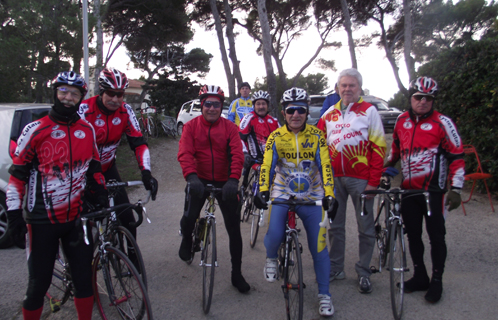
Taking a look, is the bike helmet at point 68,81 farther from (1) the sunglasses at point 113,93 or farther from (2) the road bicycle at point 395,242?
(2) the road bicycle at point 395,242

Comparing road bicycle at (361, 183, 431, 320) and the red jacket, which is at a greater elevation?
the red jacket

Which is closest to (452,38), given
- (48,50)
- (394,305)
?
(48,50)

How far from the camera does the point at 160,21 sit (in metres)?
21.6

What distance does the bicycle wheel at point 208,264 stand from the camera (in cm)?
325

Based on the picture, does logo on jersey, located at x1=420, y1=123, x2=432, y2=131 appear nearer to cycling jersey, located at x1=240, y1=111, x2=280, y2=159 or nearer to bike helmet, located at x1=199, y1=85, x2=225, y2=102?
bike helmet, located at x1=199, y1=85, x2=225, y2=102

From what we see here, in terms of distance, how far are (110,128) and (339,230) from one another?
2.51 meters

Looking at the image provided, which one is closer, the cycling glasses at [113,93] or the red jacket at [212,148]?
the cycling glasses at [113,93]

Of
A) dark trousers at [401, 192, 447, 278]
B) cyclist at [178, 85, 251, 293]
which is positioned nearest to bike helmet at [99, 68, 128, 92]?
cyclist at [178, 85, 251, 293]

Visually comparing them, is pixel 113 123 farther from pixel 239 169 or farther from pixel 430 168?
pixel 430 168

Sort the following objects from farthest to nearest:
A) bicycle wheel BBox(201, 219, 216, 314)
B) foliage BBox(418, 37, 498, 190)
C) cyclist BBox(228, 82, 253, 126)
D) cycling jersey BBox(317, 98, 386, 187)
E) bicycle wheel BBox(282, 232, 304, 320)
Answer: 1. cyclist BBox(228, 82, 253, 126)
2. foliage BBox(418, 37, 498, 190)
3. cycling jersey BBox(317, 98, 386, 187)
4. bicycle wheel BBox(201, 219, 216, 314)
5. bicycle wheel BBox(282, 232, 304, 320)

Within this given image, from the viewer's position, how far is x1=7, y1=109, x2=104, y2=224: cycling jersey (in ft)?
8.20

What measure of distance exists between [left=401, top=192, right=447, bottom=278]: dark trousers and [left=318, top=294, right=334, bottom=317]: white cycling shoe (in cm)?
109

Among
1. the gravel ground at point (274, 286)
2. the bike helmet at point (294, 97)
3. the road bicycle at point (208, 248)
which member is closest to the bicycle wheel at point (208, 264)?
the road bicycle at point (208, 248)

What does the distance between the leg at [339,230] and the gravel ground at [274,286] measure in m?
0.23
